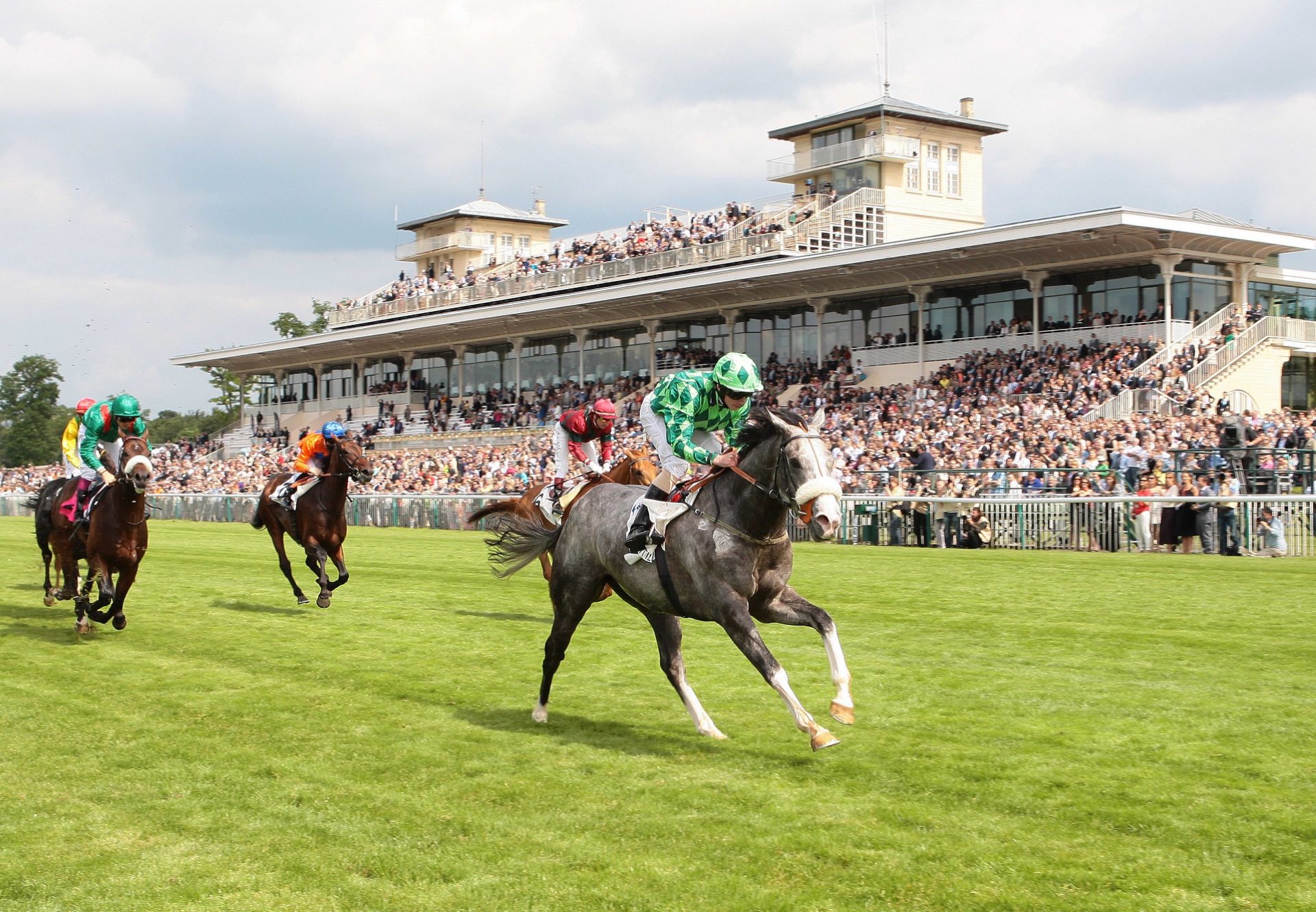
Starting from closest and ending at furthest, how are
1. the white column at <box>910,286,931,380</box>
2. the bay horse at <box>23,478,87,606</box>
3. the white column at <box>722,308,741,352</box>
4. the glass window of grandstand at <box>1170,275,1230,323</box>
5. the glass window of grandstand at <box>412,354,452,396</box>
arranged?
the bay horse at <box>23,478,87,606</box>, the glass window of grandstand at <box>1170,275,1230,323</box>, the white column at <box>910,286,931,380</box>, the white column at <box>722,308,741,352</box>, the glass window of grandstand at <box>412,354,452,396</box>

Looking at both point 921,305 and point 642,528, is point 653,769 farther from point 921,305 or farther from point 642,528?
point 921,305

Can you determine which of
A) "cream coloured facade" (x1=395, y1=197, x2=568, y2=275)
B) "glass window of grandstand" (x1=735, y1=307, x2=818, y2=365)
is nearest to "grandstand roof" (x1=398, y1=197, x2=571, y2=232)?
"cream coloured facade" (x1=395, y1=197, x2=568, y2=275)

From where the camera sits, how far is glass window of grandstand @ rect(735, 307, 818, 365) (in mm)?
36562

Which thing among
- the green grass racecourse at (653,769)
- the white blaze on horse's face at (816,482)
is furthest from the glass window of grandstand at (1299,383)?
the white blaze on horse's face at (816,482)

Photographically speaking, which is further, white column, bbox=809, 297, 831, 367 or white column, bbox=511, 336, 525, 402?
white column, bbox=511, 336, 525, 402

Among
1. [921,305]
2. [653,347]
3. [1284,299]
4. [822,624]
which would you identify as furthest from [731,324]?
[822,624]

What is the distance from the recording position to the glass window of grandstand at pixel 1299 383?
28.5 m

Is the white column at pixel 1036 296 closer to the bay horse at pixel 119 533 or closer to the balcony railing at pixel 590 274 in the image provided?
the balcony railing at pixel 590 274

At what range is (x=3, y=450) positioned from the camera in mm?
74188

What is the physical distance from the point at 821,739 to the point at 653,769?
0.75 metres

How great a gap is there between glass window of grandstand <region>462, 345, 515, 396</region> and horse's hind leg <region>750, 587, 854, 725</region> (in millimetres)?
40934

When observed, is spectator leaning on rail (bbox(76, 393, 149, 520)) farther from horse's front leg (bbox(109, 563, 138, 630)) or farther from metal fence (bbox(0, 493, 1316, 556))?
metal fence (bbox(0, 493, 1316, 556))

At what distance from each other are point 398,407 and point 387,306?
7.28 m

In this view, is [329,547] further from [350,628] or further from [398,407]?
[398,407]
